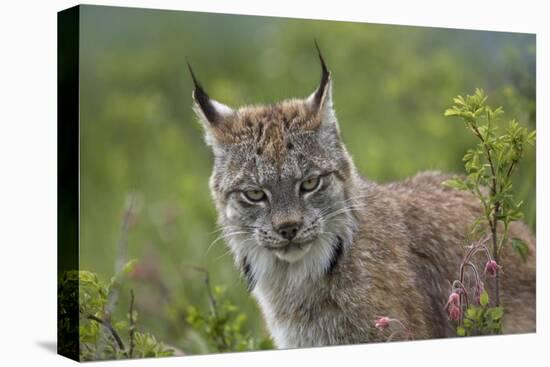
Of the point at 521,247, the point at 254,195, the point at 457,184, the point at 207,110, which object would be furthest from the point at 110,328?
the point at 521,247

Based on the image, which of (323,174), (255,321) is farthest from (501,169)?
(255,321)

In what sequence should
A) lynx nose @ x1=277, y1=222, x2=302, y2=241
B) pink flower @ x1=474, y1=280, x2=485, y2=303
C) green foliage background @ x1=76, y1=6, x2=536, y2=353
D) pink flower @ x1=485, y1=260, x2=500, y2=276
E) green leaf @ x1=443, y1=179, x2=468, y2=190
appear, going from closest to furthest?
lynx nose @ x1=277, y1=222, x2=302, y2=241 → green leaf @ x1=443, y1=179, x2=468, y2=190 → pink flower @ x1=474, y1=280, x2=485, y2=303 → pink flower @ x1=485, y1=260, x2=500, y2=276 → green foliage background @ x1=76, y1=6, x2=536, y2=353

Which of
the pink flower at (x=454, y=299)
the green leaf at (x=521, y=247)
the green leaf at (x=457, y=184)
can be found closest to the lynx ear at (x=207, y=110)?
the green leaf at (x=457, y=184)

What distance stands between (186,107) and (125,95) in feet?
2.64

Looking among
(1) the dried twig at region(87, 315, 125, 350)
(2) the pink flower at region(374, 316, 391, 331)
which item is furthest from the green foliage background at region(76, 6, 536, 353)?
(2) the pink flower at region(374, 316, 391, 331)

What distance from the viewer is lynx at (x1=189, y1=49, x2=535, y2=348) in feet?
30.6

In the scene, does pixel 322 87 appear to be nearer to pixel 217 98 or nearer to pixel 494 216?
pixel 494 216

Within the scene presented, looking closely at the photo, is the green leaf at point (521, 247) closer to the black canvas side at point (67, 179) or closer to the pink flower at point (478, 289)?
the pink flower at point (478, 289)

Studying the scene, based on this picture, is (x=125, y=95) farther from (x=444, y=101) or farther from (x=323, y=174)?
(x=323, y=174)

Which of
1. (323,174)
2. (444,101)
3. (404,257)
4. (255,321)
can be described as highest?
(444,101)

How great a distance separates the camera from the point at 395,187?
415 inches

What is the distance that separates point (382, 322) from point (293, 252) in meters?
0.96

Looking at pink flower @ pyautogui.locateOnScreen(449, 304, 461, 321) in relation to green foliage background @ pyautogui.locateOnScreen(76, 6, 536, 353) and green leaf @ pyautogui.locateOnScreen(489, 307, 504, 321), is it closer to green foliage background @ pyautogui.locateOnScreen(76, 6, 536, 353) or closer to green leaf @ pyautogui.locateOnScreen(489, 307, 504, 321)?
green leaf @ pyautogui.locateOnScreen(489, 307, 504, 321)

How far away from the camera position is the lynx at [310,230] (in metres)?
9.34
